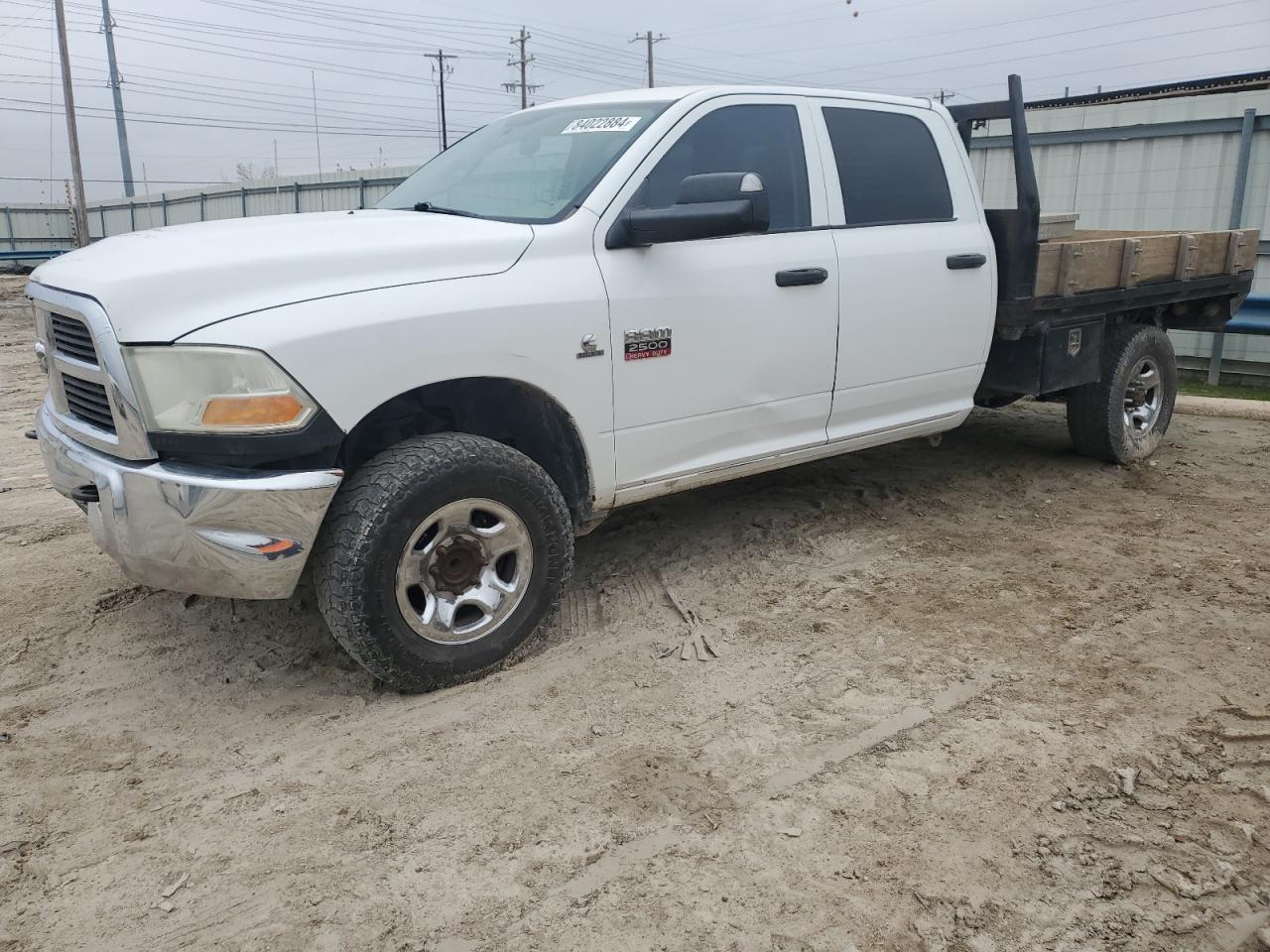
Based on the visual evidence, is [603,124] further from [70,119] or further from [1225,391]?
[70,119]

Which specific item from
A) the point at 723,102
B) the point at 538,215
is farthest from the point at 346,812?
the point at 723,102

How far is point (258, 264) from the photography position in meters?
3.05

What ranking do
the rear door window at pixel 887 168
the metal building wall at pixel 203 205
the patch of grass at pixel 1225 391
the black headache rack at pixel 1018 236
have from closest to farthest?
1. the rear door window at pixel 887 168
2. the black headache rack at pixel 1018 236
3. the patch of grass at pixel 1225 391
4. the metal building wall at pixel 203 205

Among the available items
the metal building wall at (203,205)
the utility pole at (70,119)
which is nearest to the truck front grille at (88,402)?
the metal building wall at (203,205)

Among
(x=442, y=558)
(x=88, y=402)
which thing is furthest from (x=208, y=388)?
(x=442, y=558)

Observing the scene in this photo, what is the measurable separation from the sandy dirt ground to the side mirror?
Answer: 1504mm

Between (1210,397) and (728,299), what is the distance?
20.3ft

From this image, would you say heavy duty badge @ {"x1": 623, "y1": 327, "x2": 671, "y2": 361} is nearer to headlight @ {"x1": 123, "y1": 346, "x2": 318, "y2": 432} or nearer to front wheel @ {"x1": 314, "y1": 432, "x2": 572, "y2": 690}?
front wheel @ {"x1": 314, "y1": 432, "x2": 572, "y2": 690}

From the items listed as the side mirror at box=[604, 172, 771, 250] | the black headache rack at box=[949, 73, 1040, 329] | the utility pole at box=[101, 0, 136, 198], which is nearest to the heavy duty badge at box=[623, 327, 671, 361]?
the side mirror at box=[604, 172, 771, 250]

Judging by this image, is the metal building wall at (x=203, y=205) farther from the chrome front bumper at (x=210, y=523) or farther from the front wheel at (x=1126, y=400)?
the chrome front bumper at (x=210, y=523)

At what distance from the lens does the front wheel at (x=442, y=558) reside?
10.3 feet

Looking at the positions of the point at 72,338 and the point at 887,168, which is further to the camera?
the point at 887,168

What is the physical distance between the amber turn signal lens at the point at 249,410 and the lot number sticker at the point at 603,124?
1.82 m

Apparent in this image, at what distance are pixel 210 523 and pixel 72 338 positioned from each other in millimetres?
882
